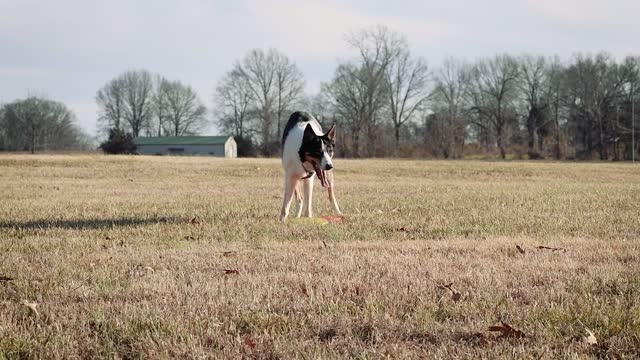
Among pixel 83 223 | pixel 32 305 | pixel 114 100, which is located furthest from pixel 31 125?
pixel 32 305

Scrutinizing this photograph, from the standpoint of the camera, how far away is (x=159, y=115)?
5118 inches

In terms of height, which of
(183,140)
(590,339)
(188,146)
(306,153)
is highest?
(183,140)

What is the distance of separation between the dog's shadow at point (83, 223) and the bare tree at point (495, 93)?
90756 millimetres

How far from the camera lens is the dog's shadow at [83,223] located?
10.4m

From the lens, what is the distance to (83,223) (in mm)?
11000

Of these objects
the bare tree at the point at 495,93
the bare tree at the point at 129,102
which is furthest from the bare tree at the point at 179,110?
the bare tree at the point at 495,93

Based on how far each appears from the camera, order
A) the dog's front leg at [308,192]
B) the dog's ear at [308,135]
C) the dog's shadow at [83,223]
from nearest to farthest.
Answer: the dog's shadow at [83,223] → the dog's ear at [308,135] → the dog's front leg at [308,192]

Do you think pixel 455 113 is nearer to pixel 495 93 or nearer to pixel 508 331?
pixel 495 93

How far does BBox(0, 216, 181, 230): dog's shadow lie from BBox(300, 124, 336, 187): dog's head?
2.75 metres

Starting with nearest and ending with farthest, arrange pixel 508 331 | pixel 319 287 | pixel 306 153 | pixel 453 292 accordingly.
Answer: pixel 508 331 → pixel 453 292 → pixel 319 287 → pixel 306 153

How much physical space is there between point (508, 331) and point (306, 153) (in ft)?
22.2

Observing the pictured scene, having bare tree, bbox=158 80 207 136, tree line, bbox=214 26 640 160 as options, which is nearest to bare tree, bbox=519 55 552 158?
tree line, bbox=214 26 640 160

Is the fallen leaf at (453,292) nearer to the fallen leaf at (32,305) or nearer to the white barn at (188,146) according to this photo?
the fallen leaf at (32,305)

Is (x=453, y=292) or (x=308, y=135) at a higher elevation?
(x=308, y=135)
